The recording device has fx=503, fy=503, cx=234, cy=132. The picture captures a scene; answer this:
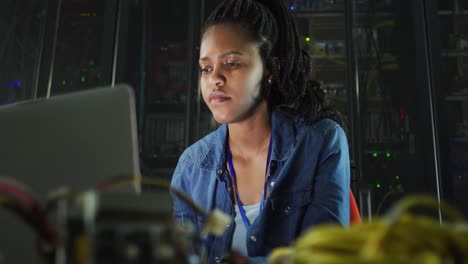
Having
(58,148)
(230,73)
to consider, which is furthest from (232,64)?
(58,148)

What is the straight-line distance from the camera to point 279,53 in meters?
1.62

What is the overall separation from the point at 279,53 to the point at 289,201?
52cm

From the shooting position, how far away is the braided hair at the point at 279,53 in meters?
1.55

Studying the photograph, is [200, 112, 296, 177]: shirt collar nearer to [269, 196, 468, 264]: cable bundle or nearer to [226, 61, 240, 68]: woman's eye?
[226, 61, 240, 68]: woman's eye

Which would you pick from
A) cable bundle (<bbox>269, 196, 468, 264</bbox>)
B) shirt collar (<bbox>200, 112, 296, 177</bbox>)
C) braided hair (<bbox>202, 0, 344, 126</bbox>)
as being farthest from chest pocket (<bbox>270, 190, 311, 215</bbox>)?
cable bundle (<bbox>269, 196, 468, 264</bbox>)

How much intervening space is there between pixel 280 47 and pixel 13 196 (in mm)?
1329

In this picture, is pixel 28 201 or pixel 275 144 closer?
pixel 28 201

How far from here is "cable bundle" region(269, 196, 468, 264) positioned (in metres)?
0.34

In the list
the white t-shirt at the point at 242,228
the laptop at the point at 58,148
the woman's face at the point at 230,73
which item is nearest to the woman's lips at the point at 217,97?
the woman's face at the point at 230,73

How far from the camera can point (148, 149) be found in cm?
328

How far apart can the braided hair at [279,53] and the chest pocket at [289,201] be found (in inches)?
11.0

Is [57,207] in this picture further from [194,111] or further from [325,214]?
[194,111]

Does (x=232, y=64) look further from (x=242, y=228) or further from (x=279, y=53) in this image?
(x=242, y=228)

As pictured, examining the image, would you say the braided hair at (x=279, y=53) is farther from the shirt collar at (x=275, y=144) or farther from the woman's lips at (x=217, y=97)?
the woman's lips at (x=217, y=97)
